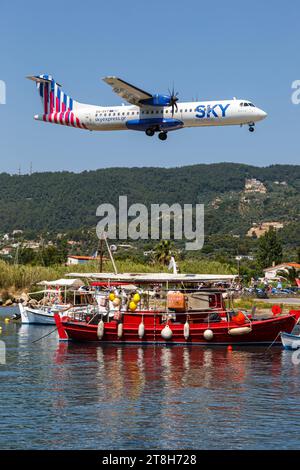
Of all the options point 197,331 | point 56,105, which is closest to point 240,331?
point 197,331

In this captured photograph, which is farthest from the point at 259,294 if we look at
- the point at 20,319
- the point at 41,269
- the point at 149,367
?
the point at 149,367

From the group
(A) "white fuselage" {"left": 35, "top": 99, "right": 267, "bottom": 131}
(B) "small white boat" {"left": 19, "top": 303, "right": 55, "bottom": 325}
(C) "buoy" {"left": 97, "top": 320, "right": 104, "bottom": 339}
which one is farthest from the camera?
(B) "small white boat" {"left": 19, "top": 303, "right": 55, "bottom": 325}

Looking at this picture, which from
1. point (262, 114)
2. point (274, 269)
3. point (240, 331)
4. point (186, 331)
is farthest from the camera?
point (274, 269)

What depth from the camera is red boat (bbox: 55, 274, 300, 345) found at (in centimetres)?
5522

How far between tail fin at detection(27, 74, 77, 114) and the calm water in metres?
23.3

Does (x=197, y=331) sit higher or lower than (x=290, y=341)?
higher

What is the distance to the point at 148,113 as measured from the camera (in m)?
66.2

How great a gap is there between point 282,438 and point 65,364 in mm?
20355

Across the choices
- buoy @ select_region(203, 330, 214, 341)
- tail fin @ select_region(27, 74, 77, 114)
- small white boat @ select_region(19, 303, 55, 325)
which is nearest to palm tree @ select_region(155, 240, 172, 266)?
small white boat @ select_region(19, 303, 55, 325)

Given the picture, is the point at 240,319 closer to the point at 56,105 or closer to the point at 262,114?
the point at 262,114

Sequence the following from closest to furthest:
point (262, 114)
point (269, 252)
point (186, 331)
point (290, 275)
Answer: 1. point (186, 331)
2. point (262, 114)
3. point (290, 275)
4. point (269, 252)

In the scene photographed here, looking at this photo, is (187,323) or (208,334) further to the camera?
(187,323)

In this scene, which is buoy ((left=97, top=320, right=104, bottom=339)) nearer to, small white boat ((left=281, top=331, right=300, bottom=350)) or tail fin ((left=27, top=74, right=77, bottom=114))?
small white boat ((left=281, top=331, right=300, bottom=350))

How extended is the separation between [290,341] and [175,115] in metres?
20.4
